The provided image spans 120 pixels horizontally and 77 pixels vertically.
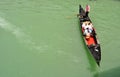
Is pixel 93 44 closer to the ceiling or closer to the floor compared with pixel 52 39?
closer to the ceiling

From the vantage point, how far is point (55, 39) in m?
12.4

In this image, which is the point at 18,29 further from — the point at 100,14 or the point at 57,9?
the point at 100,14

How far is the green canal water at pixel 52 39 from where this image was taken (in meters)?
10.3

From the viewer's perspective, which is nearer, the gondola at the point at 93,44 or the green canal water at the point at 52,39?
the green canal water at the point at 52,39

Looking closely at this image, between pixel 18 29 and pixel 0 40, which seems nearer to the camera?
pixel 0 40

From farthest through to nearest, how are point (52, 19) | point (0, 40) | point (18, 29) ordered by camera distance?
point (52, 19) < point (18, 29) < point (0, 40)

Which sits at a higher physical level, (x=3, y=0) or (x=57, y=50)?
(x=3, y=0)

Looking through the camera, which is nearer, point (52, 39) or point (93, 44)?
point (93, 44)

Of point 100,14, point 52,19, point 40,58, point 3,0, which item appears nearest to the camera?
point 40,58

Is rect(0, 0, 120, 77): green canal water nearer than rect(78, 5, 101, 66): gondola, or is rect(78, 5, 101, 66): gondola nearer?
rect(0, 0, 120, 77): green canal water

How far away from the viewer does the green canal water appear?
405 inches

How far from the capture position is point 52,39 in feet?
40.6

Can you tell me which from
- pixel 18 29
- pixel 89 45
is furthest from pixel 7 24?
pixel 89 45

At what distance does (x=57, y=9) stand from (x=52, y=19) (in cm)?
151
